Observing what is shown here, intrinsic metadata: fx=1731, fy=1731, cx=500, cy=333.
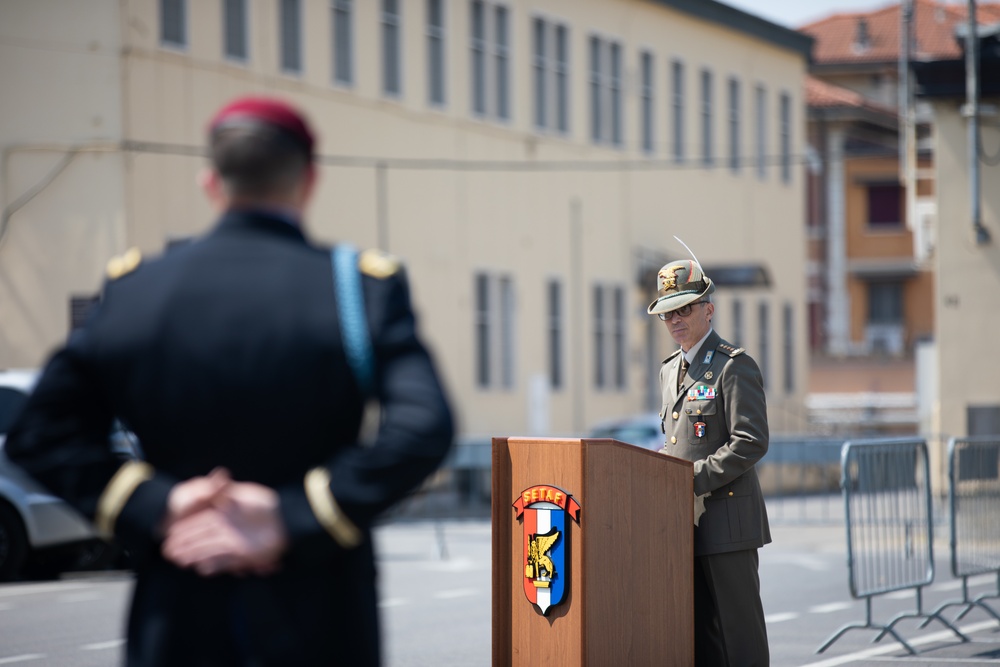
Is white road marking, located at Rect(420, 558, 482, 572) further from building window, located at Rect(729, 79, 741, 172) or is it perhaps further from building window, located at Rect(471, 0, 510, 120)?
building window, located at Rect(729, 79, 741, 172)

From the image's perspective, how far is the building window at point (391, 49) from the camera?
3070 cm

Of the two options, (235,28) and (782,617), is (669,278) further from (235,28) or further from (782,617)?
(235,28)

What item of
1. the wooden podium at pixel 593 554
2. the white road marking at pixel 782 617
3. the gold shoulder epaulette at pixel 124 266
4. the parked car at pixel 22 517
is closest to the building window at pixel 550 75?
the parked car at pixel 22 517

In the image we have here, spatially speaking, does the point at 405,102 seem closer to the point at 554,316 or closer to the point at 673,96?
the point at 554,316

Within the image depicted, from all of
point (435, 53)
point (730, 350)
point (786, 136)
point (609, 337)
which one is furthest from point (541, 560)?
point (786, 136)

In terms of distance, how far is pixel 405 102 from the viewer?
31031 mm

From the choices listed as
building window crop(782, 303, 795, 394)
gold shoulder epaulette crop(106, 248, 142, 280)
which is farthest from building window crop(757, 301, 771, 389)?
gold shoulder epaulette crop(106, 248, 142, 280)

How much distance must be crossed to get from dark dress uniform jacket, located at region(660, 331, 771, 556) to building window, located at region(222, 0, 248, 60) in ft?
68.9

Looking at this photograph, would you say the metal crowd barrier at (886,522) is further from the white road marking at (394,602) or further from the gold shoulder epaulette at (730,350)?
the white road marking at (394,602)

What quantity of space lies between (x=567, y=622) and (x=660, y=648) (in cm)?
49

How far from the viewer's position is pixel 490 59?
1316 inches

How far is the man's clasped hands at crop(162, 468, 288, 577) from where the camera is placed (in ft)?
10.7

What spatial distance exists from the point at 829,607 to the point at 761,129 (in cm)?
3094

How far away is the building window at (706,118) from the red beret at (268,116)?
3752cm
